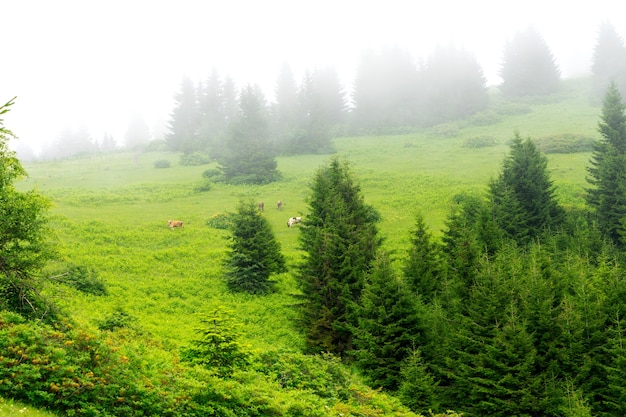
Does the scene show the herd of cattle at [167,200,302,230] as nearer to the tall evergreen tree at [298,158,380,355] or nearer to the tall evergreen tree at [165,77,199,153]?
the tall evergreen tree at [298,158,380,355]

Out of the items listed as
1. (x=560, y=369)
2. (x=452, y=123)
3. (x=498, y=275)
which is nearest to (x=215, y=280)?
(x=498, y=275)

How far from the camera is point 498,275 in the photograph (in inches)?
739

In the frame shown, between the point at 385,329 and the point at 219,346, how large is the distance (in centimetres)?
803

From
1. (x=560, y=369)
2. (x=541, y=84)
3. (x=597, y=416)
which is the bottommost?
(x=597, y=416)

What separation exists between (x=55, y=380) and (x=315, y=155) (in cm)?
6865

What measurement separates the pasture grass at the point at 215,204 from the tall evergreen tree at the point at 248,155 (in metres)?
2.87

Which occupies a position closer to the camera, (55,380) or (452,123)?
(55,380)

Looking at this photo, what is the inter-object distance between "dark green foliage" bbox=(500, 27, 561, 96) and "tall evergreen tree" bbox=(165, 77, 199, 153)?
68488 mm

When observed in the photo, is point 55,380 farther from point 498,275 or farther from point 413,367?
point 498,275

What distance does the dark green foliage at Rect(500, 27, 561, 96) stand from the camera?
100750mm

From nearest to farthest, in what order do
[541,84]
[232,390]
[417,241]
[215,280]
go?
[232,390], [417,241], [215,280], [541,84]

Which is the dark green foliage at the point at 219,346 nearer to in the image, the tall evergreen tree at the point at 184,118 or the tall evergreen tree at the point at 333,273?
the tall evergreen tree at the point at 333,273

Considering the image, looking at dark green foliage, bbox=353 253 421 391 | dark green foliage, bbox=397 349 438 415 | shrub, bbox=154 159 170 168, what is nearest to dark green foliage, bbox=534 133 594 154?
dark green foliage, bbox=353 253 421 391

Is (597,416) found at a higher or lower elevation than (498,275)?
lower
